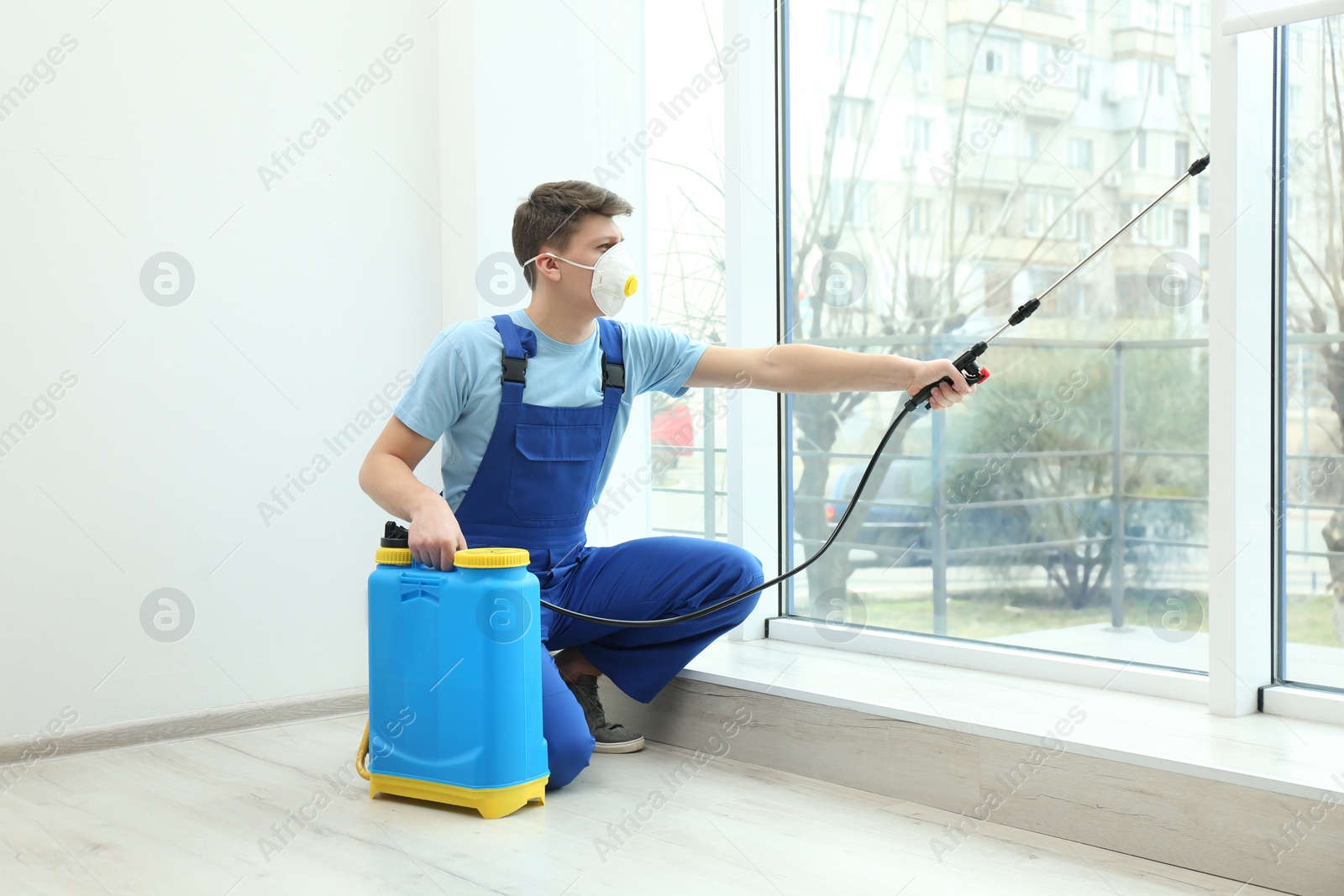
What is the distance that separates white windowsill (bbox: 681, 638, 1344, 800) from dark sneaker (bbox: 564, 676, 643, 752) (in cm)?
20

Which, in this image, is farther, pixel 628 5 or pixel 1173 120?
pixel 628 5

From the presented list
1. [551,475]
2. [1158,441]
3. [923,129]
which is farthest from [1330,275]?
[551,475]

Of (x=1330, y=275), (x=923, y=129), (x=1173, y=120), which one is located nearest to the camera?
(x=1330, y=275)

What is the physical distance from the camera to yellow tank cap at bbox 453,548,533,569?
1.89m

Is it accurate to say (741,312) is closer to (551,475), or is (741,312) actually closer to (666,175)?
(666,175)

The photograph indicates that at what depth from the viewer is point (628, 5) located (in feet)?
10.4

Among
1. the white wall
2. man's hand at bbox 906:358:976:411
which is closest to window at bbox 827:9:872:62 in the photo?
the white wall

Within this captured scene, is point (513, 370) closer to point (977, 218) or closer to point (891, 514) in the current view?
point (891, 514)

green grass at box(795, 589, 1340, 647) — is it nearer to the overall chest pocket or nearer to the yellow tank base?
the overall chest pocket

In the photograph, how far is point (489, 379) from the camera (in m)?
2.14

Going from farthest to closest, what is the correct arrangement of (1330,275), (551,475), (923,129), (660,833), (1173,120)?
(923,129) → (1173,120) → (551,475) → (1330,275) → (660,833)

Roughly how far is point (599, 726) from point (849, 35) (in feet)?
6.56

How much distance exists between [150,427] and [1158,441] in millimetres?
2465

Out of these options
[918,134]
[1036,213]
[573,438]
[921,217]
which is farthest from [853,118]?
[573,438]
